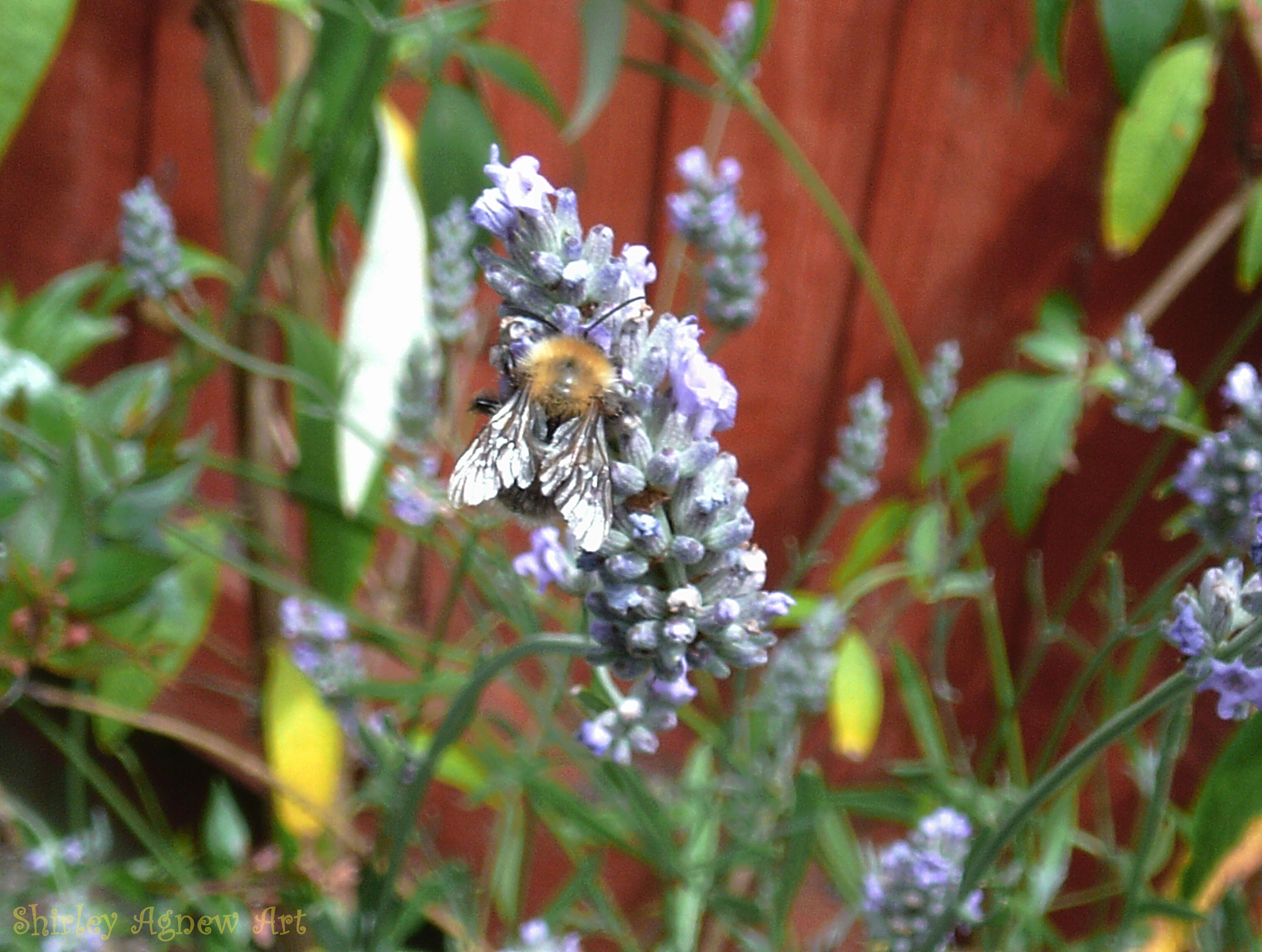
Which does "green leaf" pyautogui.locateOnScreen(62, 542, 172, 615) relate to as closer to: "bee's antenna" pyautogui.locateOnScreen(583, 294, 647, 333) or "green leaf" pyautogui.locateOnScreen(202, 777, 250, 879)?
"green leaf" pyautogui.locateOnScreen(202, 777, 250, 879)

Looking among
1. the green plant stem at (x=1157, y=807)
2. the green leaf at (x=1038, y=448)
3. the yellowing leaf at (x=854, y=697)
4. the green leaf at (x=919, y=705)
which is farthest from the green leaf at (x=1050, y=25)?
the yellowing leaf at (x=854, y=697)

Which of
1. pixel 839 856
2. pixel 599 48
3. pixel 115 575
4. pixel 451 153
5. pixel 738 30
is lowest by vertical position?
pixel 839 856

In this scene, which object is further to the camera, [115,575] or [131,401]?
[131,401]

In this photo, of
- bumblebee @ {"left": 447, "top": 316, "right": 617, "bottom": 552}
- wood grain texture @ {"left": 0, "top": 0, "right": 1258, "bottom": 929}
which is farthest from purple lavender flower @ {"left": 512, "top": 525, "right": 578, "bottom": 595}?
wood grain texture @ {"left": 0, "top": 0, "right": 1258, "bottom": 929}

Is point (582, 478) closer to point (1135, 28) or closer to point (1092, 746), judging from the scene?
point (1092, 746)

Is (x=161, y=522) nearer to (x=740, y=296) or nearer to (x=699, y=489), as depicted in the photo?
(x=740, y=296)

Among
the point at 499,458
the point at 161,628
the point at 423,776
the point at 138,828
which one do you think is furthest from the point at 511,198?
the point at 161,628

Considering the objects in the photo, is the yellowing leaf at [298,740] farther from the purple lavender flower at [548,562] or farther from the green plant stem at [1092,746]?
the green plant stem at [1092,746]

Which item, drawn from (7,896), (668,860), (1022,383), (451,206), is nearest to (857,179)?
(1022,383)
